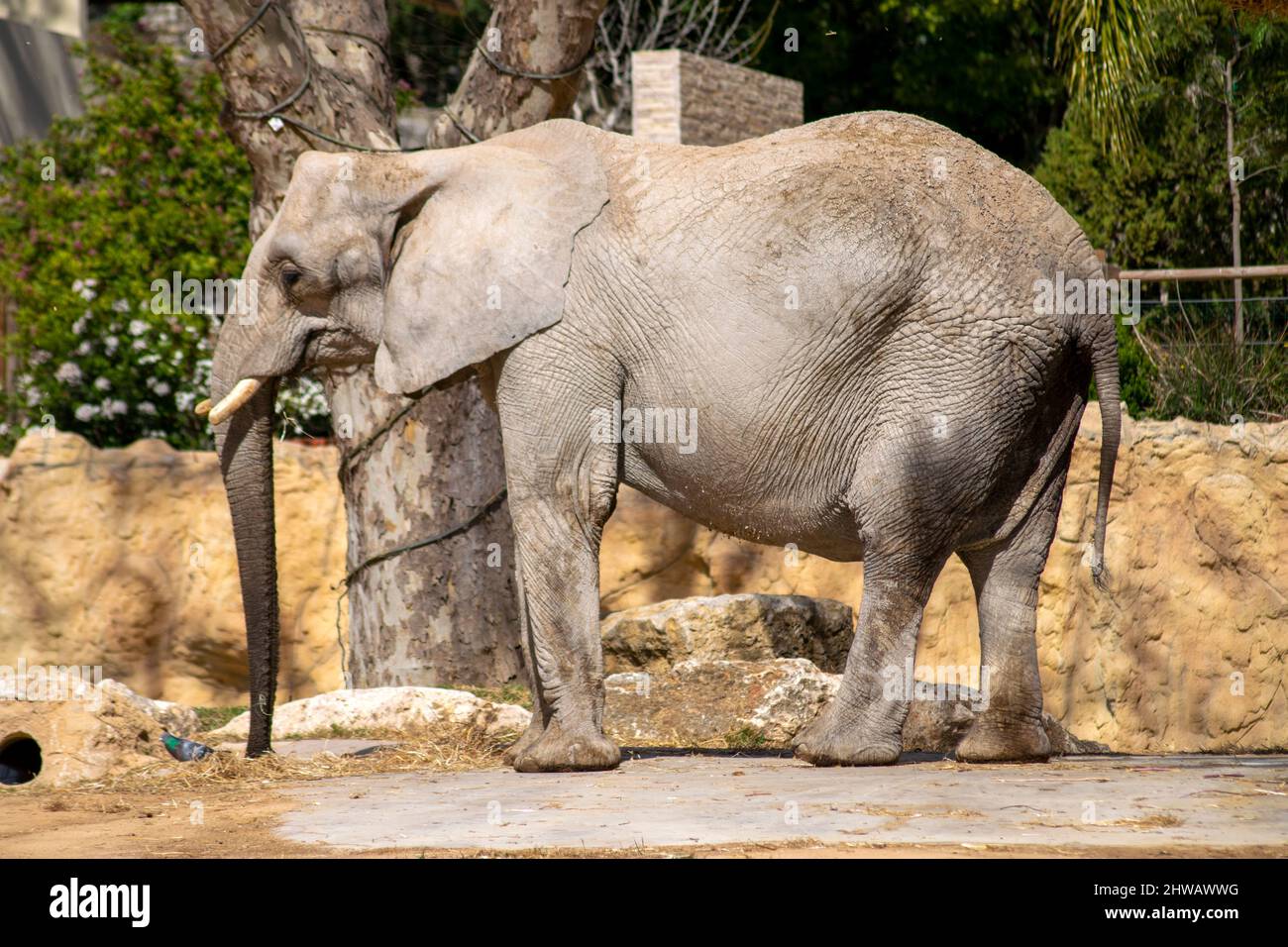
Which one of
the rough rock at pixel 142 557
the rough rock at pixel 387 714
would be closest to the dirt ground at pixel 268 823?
the rough rock at pixel 387 714

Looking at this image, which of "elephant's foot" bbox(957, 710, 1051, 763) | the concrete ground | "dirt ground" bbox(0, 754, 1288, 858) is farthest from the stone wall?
the concrete ground

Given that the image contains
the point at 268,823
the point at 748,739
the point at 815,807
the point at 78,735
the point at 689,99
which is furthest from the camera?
the point at 689,99

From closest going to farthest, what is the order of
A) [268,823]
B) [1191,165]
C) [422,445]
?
Result: [268,823], [422,445], [1191,165]

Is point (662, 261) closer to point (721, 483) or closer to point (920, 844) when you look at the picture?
point (721, 483)

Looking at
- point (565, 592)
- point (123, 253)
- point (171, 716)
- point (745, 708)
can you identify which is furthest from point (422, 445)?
point (123, 253)

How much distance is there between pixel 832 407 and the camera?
685cm

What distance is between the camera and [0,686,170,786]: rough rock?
23.7ft

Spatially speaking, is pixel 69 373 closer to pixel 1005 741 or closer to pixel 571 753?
pixel 571 753

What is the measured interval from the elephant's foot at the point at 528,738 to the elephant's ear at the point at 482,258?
4.84ft

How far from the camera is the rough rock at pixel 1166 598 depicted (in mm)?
11805

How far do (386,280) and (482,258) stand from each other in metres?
0.51

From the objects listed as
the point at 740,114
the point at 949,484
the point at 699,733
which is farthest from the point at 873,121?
the point at 740,114

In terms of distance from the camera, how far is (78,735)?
7.33 meters

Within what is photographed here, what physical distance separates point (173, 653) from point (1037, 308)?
8.16 m
